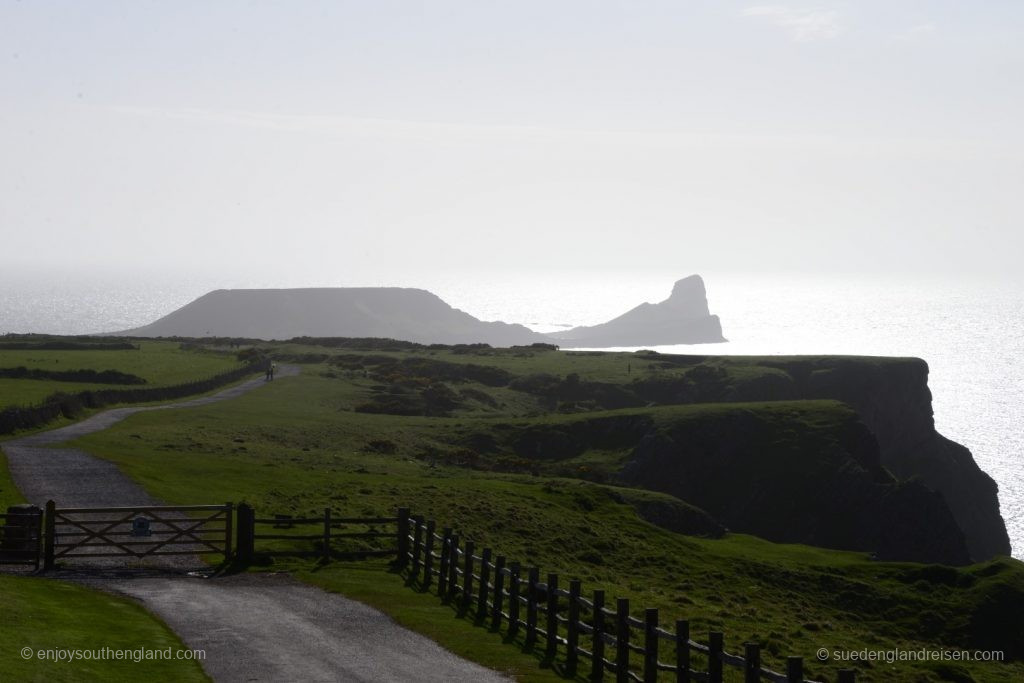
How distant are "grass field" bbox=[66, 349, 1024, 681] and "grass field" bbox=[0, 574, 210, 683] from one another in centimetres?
725

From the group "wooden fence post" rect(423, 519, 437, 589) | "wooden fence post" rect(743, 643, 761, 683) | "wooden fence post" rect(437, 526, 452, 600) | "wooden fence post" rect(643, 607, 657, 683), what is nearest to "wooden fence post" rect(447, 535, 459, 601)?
"wooden fence post" rect(437, 526, 452, 600)

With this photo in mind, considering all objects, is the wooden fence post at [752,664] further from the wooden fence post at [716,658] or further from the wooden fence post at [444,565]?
the wooden fence post at [444,565]

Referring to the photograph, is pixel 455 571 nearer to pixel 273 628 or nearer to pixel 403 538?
pixel 403 538

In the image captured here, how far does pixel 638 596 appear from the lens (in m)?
44.9

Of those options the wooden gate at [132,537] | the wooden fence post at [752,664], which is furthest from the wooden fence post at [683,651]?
the wooden gate at [132,537]

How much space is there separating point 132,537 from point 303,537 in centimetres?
577

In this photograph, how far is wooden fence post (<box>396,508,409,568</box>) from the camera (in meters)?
38.6

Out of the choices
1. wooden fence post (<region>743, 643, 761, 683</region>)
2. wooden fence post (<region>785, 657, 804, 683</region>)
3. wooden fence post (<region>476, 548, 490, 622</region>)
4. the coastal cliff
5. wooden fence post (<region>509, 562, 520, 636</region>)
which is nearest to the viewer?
wooden fence post (<region>785, 657, 804, 683</region>)

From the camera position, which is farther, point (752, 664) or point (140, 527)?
point (140, 527)

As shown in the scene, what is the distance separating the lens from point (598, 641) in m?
25.9

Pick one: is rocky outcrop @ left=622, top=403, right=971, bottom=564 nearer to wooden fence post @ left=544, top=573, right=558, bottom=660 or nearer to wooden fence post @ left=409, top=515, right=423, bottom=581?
wooden fence post @ left=409, top=515, right=423, bottom=581

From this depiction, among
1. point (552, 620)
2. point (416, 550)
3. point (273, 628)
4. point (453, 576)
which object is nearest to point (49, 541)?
point (273, 628)

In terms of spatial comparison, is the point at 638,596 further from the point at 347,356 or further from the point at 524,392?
the point at 347,356

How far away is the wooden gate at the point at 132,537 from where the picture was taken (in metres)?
34.2
